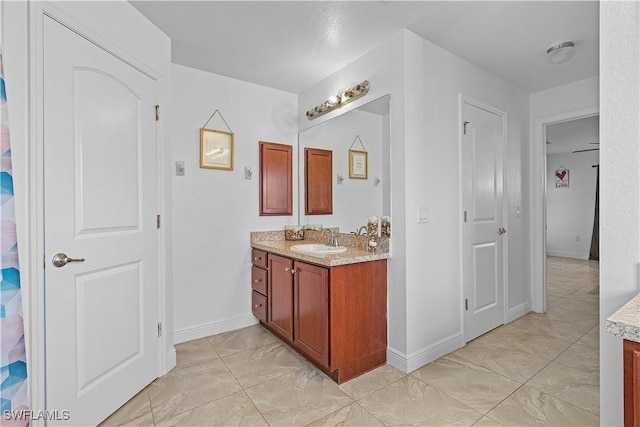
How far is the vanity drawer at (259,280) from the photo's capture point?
2.87 meters

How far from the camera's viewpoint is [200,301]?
2818 mm

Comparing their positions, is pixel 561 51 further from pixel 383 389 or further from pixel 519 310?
pixel 383 389

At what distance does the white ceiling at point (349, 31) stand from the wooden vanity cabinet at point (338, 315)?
1.62m

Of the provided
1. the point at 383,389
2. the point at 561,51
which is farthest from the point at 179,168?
the point at 561,51

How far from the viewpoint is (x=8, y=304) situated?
4.09ft

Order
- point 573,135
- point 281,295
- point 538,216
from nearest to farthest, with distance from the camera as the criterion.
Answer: point 281,295, point 538,216, point 573,135

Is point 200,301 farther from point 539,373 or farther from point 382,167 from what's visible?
Answer: point 539,373

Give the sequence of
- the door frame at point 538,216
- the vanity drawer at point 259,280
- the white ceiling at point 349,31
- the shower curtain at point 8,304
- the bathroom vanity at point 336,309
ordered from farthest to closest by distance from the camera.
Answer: the door frame at point 538,216 < the vanity drawer at point 259,280 < the bathroom vanity at point 336,309 < the white ceiling at point 349,31 < the shower curtain at point 8,304

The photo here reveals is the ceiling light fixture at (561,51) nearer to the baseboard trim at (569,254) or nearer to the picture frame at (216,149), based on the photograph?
the picture frame at (216,149)

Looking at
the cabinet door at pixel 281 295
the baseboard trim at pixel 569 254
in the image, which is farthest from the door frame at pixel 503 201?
the baseboard trim at pixel 569 254

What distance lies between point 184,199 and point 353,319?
1.72 m

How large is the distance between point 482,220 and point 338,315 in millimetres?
1661

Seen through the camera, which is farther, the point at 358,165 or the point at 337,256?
the point at 358,165

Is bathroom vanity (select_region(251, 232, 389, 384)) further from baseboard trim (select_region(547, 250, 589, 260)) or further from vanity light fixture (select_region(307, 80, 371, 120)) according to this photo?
baseboard trim (select_region(547, 250, 589, 260))
